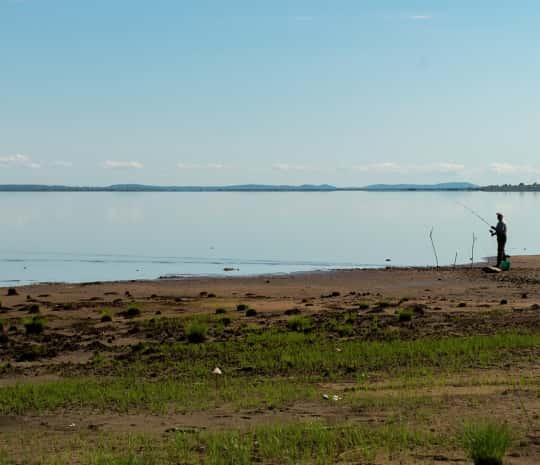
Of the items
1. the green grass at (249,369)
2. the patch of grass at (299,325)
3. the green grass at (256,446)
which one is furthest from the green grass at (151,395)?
the patch of grass at (299,325)

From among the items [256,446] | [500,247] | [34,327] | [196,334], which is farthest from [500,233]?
[256,446]

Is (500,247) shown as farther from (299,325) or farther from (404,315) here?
(299,325)

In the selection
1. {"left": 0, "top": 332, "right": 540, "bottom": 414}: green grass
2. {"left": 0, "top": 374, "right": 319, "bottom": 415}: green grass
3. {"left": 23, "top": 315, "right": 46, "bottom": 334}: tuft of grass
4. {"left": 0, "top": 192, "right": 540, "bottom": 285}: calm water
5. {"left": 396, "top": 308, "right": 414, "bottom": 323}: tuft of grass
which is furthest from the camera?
{"left": 0, "top": 192, "right": 540, "bottom": 285}: calm water

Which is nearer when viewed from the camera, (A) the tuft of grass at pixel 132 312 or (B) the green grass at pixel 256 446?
(B) the green grass at pixel 256 446

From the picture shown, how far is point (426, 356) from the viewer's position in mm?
15164

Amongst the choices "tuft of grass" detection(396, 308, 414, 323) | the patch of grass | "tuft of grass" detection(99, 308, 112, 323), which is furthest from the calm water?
"tuft of grass" detection(396, 308, 414, 323)

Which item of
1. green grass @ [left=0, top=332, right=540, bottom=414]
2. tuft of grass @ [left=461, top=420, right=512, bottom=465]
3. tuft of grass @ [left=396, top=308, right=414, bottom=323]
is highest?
tuft of grass @ [left=461, top=420, right=512, bottom=465]

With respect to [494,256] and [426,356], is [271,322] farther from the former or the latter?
[494,256]

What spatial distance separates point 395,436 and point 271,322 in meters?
11.4

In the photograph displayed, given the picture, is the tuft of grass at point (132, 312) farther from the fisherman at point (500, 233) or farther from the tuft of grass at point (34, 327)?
the fisherman at point (500, 233)

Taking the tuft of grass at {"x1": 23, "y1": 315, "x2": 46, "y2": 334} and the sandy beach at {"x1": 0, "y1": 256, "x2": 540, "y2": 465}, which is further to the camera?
the tuft of grass at {"x1": 23, "y1": 315, "x2": 46, "y2": 334}

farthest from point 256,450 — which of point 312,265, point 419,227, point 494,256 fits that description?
point 419,227

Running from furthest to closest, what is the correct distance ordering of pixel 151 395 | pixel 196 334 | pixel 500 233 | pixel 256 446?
pixel 500 233 → pixel 196 334 → pixel 151 395 → pixel 256 446

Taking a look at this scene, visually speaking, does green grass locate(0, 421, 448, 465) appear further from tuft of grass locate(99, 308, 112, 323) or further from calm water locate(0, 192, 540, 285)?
calm water locate(0, 192, 540, 285)
